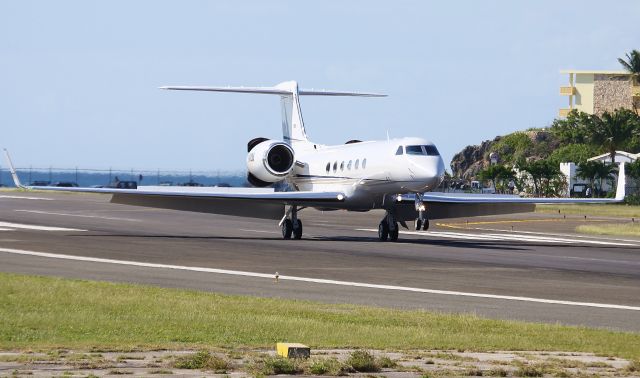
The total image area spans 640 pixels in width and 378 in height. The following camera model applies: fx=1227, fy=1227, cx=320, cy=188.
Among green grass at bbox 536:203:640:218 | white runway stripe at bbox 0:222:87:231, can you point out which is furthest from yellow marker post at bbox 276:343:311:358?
green grass at bbox 536:203:640:218

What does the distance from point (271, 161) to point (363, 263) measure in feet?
48.0

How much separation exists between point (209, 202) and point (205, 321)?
23.0 meters

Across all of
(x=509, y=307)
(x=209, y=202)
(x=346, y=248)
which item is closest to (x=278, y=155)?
(x=209, y=202)

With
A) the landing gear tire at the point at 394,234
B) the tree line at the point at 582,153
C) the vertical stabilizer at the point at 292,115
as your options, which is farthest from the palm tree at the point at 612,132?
the landing gear tire at the point at 394,234

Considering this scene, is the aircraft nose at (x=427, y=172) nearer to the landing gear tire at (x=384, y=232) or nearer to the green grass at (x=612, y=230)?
the landing gear tire at (x=384, y=232)

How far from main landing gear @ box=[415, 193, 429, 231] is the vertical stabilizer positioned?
35.0 feet

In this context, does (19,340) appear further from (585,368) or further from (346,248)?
(346,248)

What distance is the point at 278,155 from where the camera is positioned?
45.1 m

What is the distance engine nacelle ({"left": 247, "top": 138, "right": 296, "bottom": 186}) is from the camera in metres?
44.9

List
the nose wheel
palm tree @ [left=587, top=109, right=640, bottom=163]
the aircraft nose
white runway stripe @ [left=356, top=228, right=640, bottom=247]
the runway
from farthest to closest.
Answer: palm tree @ [left=587, top=109, right=640, bottom=163]
white runway stripe @ [left=356, top=228, right=640, bottom=247]
the aircraft nose
the nose wheel
the runway

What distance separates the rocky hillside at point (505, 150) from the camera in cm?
13338

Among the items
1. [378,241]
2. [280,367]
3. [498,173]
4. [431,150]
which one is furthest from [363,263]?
[498,173]

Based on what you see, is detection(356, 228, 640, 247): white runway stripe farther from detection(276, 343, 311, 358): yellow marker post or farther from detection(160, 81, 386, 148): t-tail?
detection(276, 343, 311, 358): yellow marker post

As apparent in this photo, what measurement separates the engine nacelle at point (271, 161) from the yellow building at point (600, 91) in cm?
9602
